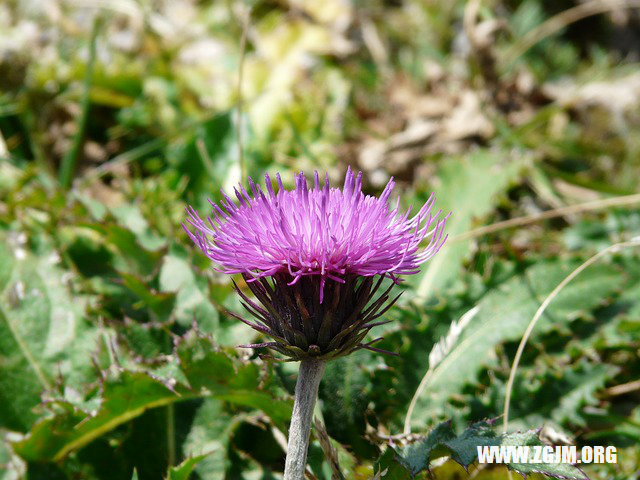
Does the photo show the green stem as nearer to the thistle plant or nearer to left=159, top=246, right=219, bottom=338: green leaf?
left=159, top=246, right=219, bottom=338: green leaf

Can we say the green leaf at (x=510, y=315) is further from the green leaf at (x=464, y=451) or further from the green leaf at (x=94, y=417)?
the green leaf at (x=94, y=417)

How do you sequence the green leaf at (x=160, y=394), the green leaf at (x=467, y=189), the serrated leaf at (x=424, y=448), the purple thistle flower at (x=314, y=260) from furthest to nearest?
the green leaf at (x=467, y=189) → the green leaf at (x=160, y=394) → the serrated leaf at (x=424, y=448) → the purple thistle flower at (x=314, y=260)

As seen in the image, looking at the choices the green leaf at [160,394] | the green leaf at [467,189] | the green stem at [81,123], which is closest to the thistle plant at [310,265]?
the green leaf at [160,394]

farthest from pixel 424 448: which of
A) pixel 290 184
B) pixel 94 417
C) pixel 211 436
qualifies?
pixel 290 184

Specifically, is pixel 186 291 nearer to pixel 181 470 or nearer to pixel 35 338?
pixel 35 338

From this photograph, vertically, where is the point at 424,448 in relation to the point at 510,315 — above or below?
below

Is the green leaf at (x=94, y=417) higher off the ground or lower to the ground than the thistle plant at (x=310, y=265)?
lower

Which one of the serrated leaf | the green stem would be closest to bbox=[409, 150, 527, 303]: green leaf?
the serrated leaf
